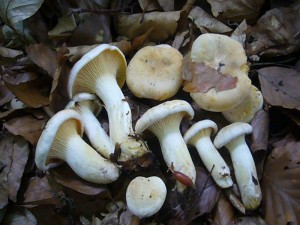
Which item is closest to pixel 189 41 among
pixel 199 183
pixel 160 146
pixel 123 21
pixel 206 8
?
pixel 206 8

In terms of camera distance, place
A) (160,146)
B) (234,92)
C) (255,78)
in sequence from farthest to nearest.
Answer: (255,78) → (160,146) → (234,92)

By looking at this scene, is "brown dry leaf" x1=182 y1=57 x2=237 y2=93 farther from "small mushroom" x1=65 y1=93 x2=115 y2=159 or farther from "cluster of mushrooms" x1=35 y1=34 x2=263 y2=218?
"small mushroom" x1=65 y1=93 x2=115 y2=159

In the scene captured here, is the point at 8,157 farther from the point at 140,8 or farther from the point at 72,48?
the point at 140,8

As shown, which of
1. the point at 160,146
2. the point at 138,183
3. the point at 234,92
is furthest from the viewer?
the point at 160,146

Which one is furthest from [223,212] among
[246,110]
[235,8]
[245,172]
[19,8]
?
[19,8]

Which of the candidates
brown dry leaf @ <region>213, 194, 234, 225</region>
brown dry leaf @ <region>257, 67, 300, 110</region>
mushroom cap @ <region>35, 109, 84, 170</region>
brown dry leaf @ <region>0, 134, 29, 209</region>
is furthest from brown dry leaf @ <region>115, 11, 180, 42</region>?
brown dry leaf @ <region>213, 194, 234, 225</region>
